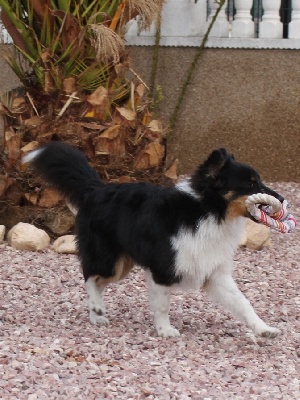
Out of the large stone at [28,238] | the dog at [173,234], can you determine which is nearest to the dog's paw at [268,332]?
the dog at [173,234]

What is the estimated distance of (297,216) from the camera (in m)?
8.48

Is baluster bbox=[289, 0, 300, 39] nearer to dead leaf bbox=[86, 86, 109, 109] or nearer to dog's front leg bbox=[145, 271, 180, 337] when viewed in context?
dead leaf bbox=[86, 86, 109, 109]

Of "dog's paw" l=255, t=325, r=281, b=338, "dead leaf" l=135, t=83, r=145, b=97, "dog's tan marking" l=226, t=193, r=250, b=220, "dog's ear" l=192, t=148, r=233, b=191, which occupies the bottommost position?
"dog's paw" l=255, t=325, r=281, b=338

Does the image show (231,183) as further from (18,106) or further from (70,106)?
(18,106)

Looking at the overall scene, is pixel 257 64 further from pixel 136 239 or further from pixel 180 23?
pixel 136 239

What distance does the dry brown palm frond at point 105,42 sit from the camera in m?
7.33

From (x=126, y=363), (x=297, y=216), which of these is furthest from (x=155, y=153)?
(x=126, y=363)

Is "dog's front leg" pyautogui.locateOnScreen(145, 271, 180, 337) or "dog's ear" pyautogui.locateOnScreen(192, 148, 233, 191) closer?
"dog's ear" pyautogui.locateOnScreen(192, 148, 233, 191)

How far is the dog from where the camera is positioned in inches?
204

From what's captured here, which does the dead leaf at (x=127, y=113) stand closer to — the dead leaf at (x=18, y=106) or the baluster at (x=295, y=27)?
the dead leaf at (x=18, y=106)

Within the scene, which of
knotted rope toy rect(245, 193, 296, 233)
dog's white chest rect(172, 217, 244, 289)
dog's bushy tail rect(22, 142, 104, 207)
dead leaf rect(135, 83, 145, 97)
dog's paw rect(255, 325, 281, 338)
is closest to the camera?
knotted rope toy rect(245, 193, 296, 233)

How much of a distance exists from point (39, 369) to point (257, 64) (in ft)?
17.8

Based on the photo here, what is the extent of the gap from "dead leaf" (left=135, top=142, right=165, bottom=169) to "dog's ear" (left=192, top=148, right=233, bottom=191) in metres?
2.37

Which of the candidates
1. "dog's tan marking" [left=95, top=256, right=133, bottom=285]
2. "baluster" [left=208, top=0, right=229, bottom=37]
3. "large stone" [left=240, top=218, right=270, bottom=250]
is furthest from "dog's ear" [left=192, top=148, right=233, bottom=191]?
"baluster" [left=208, top=0, right=229, bottom=37]
